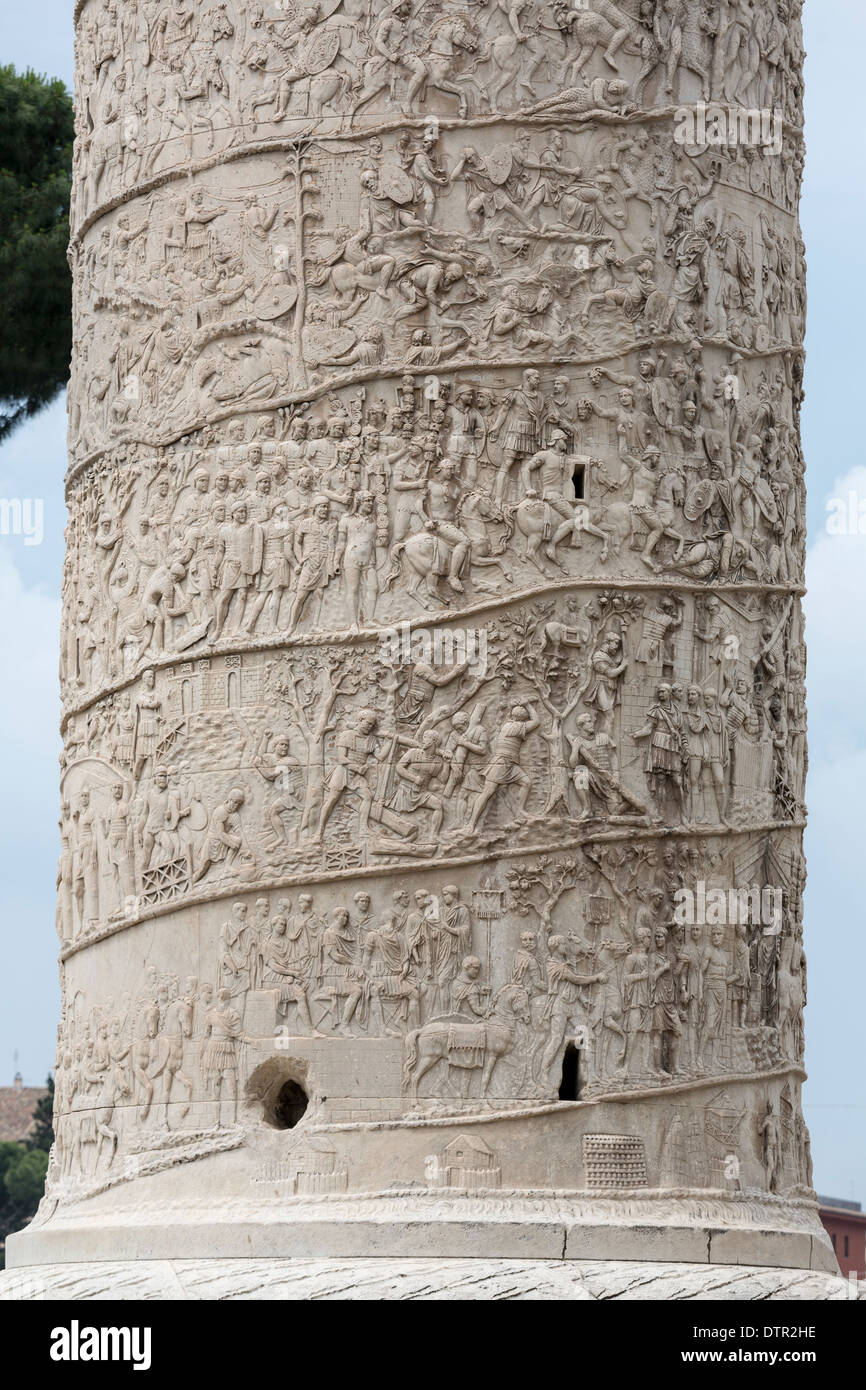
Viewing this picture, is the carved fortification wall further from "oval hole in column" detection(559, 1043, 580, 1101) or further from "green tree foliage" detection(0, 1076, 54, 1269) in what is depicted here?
"green tree foliage" detection(0, 1076, 54, 1269)

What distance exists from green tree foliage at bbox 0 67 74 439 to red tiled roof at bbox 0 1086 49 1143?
20056 millimetres

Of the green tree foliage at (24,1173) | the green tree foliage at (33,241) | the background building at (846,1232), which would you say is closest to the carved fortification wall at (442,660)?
the green tree foliage at (33,241)

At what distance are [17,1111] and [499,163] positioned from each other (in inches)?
1069

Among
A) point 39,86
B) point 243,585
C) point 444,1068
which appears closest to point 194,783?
point 243,585

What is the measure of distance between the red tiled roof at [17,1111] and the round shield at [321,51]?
994 inches

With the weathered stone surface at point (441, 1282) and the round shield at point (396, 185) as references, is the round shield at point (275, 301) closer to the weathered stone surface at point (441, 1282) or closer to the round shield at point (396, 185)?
the round shield at point (396, 185)

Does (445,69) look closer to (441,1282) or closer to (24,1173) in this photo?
(441,1282)

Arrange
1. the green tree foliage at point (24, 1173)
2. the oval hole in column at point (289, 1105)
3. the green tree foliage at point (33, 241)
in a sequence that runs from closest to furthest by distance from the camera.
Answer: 1. the oval hole in column at point (289, 1105)
2. the green tree foliage at point (33, 241)
3. the green tree foliage at point (24, 1173)

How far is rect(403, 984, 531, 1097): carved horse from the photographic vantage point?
903cm

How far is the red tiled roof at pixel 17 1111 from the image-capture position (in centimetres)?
3434

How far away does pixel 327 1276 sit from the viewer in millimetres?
8625

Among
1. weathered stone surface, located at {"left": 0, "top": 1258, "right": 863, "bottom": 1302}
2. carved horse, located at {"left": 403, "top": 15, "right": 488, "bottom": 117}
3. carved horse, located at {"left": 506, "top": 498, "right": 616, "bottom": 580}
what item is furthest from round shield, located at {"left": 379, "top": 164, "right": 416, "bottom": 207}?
weathered stone surface, located at {"left": 0, "top": 1258, "right": 863, "bottom": 1302}
